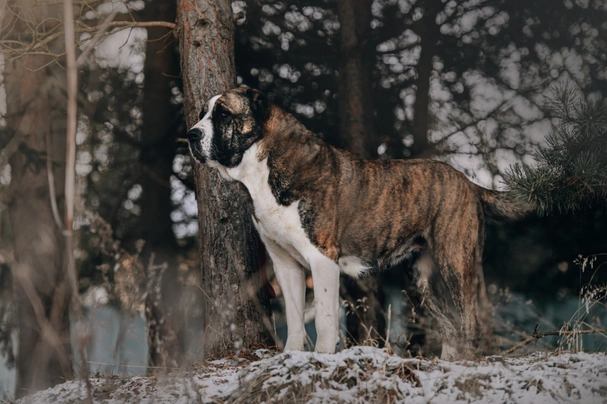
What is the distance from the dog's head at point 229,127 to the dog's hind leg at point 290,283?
0.68 meters

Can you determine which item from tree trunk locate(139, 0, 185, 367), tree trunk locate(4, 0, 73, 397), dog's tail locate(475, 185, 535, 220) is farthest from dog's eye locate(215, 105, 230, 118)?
tree trunk locate(4, 0, 73, 397)

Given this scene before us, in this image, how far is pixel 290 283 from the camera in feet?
15.3

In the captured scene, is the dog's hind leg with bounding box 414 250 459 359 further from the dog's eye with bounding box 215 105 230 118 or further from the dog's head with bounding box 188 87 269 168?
the dog's eye with bounding box 215 105 230 118

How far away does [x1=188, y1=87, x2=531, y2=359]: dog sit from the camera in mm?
4375

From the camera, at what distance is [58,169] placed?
795 centimetres

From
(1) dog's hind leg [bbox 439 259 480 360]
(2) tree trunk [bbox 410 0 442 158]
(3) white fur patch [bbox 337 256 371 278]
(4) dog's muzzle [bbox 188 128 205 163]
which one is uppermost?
(2) tree trunk [bbox 410 0 442 158]

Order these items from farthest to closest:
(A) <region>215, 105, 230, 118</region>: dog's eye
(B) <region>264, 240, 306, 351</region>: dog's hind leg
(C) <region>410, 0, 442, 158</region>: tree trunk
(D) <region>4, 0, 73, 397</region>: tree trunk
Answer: (D) <region>4, 0, 73, 397</region>: tree trunk, (C) <region>410, 0, 442, 158</region>: tree trunk, (B) <region>264, 240, 306, 351</region>: dog's hind leg, (A) <region>215, 105, 230, 118</region>: dog's eye

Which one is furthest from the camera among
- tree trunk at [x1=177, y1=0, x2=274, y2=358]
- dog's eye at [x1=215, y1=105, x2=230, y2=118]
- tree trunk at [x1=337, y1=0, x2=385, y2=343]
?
tree trunk at [x1=337, y1=0, x2=385, y2=343]

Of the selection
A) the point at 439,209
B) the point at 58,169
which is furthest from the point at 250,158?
the point at 58,169

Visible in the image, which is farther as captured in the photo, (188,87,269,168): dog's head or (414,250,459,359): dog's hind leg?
(414,250,459,359): dog's hind leg

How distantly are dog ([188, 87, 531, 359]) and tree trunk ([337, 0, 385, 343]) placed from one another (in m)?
1.75

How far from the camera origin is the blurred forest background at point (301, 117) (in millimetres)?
6902

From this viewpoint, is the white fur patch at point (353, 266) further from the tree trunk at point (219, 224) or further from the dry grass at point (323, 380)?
the dry grass at point (323, 380)

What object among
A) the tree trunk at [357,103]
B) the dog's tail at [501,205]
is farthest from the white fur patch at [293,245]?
the tree trunk at [357,103]
